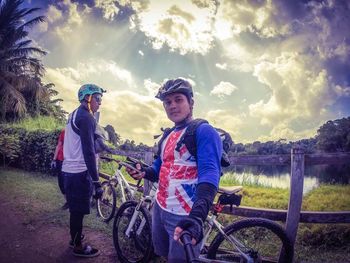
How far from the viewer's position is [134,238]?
13.9 feet

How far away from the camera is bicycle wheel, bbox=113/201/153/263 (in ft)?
13.2

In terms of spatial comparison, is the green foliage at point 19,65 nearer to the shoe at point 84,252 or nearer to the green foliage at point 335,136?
the shoe at point 84,252

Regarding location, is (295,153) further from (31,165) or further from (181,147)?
(31,165)

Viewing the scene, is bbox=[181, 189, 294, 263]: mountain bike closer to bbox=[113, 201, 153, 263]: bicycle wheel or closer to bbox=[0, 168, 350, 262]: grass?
bbox=[113, 201, 153, 263]: bicycle wheel

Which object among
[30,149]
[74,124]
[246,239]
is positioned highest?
[74,124]

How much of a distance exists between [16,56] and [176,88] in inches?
1063

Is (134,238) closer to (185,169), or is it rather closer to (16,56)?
(185,169)

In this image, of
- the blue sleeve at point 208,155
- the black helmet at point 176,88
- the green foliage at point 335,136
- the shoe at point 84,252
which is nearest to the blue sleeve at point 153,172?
the black helmet at point 176,88

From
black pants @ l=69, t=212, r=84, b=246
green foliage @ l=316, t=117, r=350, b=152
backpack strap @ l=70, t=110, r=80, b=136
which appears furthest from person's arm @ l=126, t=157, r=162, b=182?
green foliage @ l=316, t=117, r=350, b=152

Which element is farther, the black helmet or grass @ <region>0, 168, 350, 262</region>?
grass @ <region>0, 168, 350, 262</region>

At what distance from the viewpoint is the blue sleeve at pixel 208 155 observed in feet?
5.64

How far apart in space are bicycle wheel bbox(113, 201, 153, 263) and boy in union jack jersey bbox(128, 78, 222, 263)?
1.70 m

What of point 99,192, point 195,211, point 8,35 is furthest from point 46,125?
point 195,211

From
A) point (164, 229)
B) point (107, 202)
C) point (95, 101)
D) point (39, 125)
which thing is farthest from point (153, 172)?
point (39, 125)
